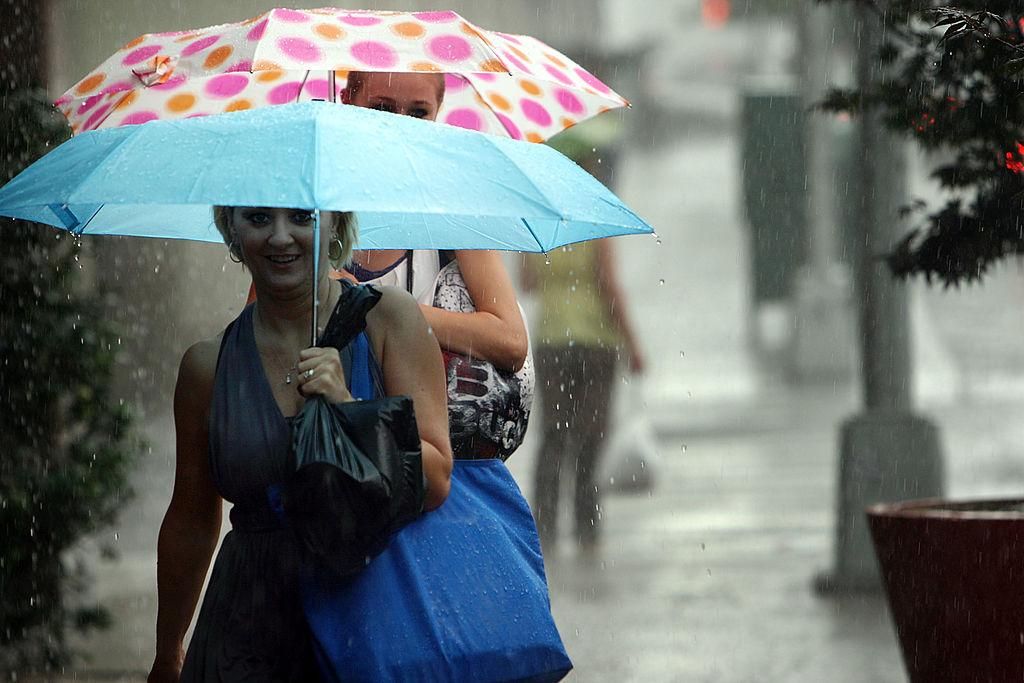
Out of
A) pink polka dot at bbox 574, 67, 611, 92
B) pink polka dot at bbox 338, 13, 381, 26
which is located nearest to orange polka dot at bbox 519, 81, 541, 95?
pink polka dot at bbox 574, 67, 611, 92

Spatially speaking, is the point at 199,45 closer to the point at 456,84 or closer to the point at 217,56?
Result: the point at 217,56

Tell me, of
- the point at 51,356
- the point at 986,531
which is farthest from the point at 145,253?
the point at 986,531

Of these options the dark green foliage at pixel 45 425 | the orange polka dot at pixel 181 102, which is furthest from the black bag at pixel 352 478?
the dark green foliage at pixel 45 425

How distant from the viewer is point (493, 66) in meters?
3.70

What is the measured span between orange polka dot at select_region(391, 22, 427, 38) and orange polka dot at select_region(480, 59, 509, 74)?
17 centimetres

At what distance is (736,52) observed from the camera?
2780 cm

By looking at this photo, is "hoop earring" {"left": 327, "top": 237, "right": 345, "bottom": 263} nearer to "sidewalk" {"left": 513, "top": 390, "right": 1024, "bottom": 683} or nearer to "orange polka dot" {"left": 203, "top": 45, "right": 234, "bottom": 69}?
"orange polka dot" {"left": 203, "top": 45, "right": 234, "bottom": 69}

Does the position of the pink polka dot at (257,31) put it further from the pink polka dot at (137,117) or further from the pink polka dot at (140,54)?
the pink polka dot at (137,117)

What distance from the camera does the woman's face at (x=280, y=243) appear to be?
2812 mm

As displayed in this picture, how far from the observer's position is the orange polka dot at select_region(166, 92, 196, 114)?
4.10m

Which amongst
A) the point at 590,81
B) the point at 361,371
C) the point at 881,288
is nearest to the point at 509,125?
the point at 590,81

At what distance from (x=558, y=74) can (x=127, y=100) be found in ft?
3.54

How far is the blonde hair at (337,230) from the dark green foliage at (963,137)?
2243mm

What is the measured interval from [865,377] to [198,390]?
527 centimetres
